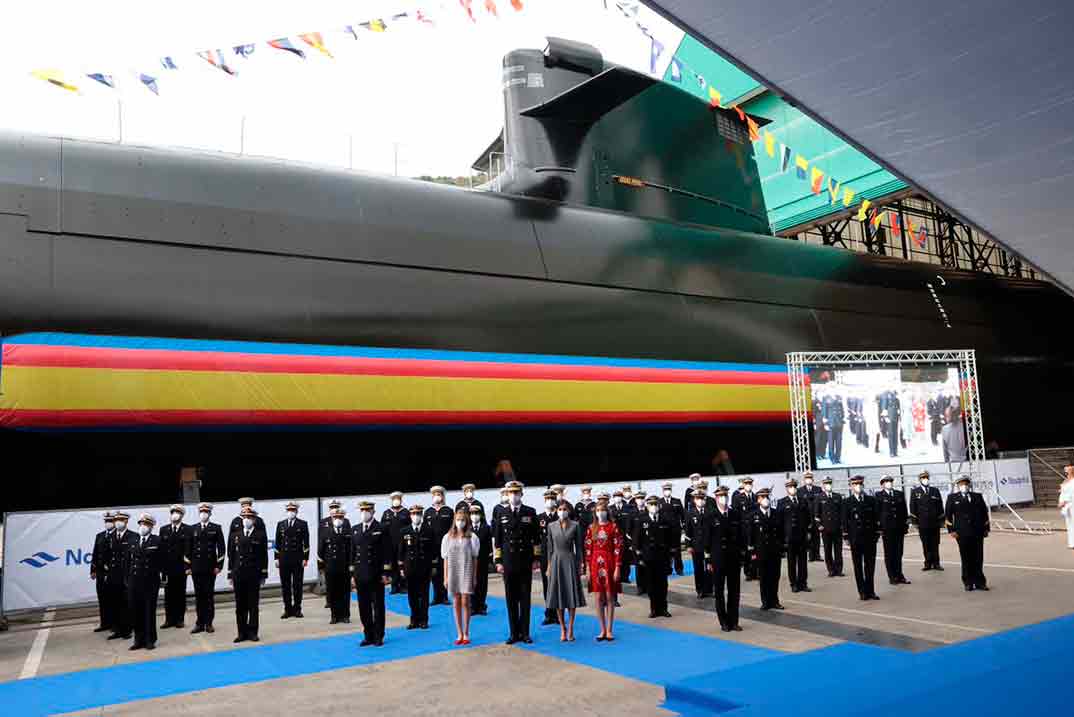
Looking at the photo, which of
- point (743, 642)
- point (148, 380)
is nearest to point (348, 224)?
point (148, 380)

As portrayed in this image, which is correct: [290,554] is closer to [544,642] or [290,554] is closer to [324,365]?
[324,365]

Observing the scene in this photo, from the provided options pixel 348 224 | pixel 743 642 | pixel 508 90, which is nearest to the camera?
pixel 743 642

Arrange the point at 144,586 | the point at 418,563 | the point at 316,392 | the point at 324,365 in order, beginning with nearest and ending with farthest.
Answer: the point at 144,586 < the point at 418,563 < the point at 316,392 < the point at 324,365

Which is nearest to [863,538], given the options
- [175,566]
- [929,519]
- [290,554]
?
[929,519]

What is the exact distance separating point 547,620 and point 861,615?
355cm

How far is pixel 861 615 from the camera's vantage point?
9.53 meters

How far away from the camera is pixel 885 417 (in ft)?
59.8

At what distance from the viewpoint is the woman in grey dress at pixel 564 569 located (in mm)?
8789

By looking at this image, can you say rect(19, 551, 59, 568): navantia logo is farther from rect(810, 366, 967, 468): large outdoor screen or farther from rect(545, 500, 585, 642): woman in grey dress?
rect(810, 366, 967, 468): large outdoor screen

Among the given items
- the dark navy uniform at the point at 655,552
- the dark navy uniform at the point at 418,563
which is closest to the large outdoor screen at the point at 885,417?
the dark navy uniform at the point at 655,552

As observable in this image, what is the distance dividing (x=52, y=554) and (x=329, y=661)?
5.18m

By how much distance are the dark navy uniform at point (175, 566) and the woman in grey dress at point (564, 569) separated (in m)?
4.38

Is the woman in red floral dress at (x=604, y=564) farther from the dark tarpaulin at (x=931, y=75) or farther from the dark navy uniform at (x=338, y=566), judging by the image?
the dark tarpaulin at (x=931, y=75)

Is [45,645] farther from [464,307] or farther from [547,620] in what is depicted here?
[464,307]
